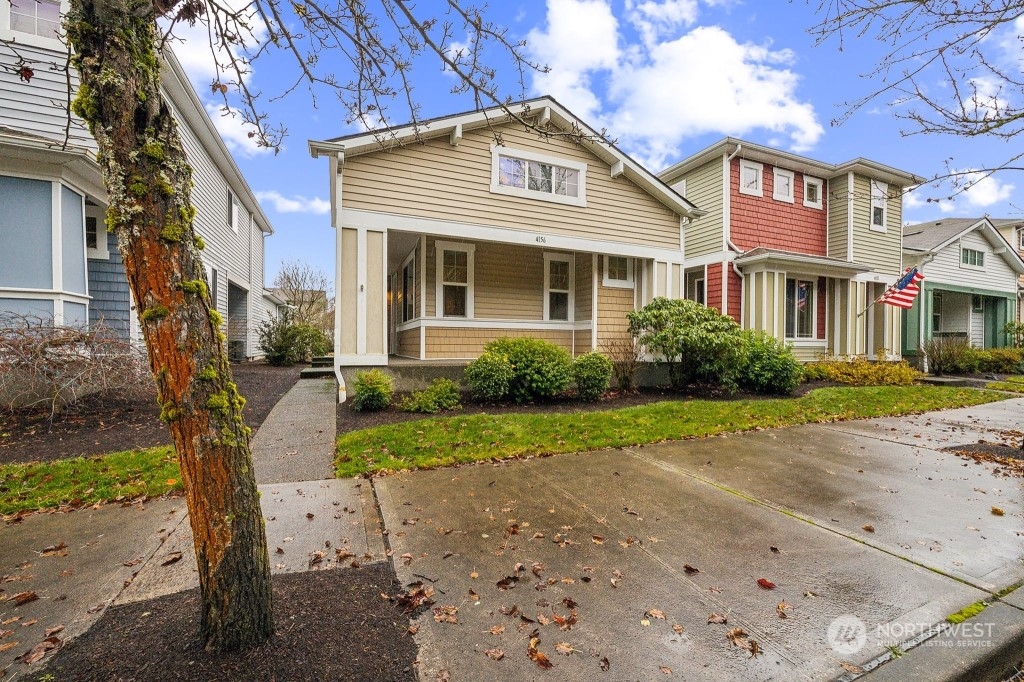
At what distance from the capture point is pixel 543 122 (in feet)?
32.3

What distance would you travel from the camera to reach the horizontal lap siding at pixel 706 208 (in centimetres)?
1342

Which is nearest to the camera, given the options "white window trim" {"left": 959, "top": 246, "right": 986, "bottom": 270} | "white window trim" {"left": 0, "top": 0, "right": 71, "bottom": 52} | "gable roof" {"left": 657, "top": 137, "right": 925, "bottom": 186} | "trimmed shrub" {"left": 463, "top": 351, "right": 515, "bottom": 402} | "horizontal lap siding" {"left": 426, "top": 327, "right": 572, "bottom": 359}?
"trimmed shrub" {"left": 463, "top": 351, "right": 515, "bottom": 402}

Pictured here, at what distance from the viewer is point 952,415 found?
8.03m

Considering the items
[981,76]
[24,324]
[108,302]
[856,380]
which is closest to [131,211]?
[981,76]

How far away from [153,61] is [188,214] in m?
0.62

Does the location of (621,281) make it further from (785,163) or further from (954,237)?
(954,237)

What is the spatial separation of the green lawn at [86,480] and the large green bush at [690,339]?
832cm

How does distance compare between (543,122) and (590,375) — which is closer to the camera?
(590,375)

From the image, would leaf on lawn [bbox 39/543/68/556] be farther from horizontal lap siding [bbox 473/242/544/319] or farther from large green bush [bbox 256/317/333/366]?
large green bush [bbox 256/317/333/366]

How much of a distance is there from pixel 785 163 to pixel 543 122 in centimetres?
857

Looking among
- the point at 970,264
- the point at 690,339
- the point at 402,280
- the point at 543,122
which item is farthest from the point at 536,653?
the point at 970,264

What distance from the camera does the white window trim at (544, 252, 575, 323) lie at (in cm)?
1115

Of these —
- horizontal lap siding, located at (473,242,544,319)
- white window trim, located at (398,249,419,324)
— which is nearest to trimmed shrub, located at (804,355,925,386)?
horizontal lap siding, located at (473,242,544,319)

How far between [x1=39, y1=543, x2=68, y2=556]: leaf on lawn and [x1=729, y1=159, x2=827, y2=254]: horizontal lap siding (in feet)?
47.7
